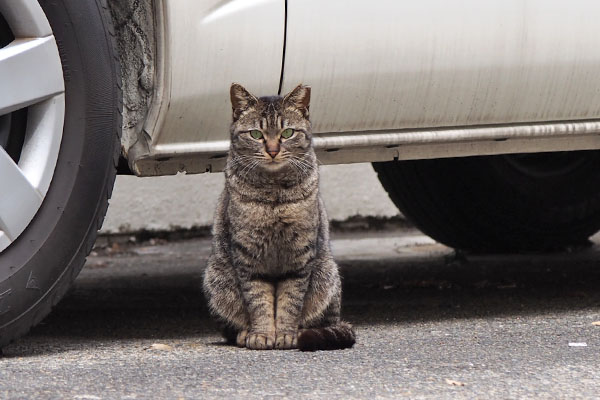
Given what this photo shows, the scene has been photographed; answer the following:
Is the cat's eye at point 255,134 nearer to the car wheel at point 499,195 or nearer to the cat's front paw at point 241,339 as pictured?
the cat's front paw at point 241,339

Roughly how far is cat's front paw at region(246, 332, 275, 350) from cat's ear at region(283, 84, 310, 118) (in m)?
0.75

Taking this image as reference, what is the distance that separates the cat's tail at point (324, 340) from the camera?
3.49 m

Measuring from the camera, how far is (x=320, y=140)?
3770mm

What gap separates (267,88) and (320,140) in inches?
10.3

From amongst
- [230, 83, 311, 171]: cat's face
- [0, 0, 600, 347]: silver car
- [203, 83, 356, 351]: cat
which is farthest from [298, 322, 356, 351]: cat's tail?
[0, 0, 600, 347]: silver car

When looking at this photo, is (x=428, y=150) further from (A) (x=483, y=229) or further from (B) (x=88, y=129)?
(A) (x=483, y=229)

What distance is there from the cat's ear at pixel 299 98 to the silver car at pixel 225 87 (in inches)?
3.7

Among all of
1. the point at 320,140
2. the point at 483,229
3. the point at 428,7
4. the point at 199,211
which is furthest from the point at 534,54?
the point at 199,211

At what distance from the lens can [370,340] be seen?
3711 mm

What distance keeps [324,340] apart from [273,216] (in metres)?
0.44

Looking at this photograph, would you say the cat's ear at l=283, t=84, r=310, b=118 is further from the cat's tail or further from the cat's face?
the cat's tail

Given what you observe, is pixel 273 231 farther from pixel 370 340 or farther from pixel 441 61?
pixel 441 61

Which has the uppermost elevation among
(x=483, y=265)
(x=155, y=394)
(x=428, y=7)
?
(x=428, y=7)

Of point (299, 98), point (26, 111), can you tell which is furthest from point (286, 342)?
point (26, 111)
